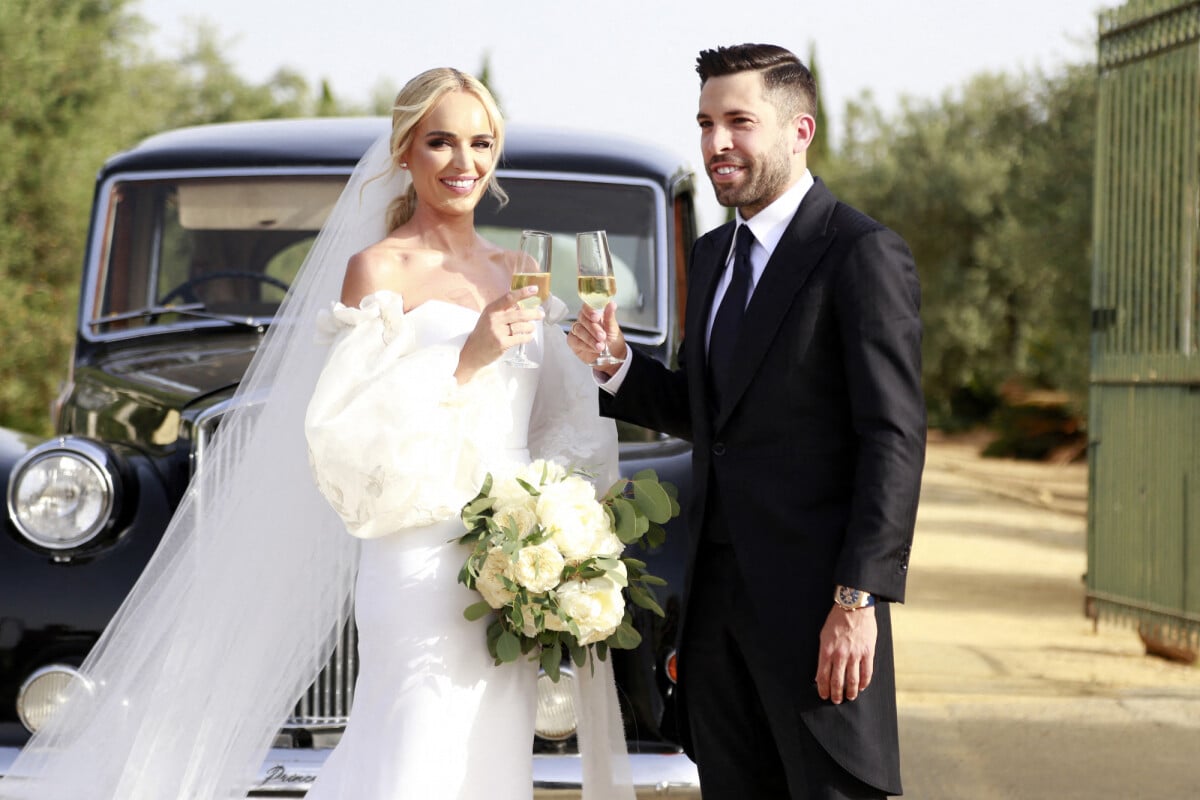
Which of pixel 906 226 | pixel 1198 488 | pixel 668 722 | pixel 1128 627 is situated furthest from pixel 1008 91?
pixel 668 722

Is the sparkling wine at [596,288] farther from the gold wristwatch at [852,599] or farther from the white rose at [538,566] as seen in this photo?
the gold wristwatch at [852,599]

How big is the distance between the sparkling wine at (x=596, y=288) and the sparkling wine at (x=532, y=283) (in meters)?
0.09

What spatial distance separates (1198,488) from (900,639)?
96.0 inches

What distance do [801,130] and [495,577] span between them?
1132 mm

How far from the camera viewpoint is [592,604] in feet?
9.78

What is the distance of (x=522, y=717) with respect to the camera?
10.5ft

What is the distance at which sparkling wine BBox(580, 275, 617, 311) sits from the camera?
2.95 metres

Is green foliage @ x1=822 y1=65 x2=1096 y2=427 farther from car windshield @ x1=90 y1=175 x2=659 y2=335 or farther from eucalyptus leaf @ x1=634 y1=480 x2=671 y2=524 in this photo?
eucalyptus leaf @ x1=634 y1=480 x2=671 y2=524

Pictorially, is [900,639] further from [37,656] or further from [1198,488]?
[37,656]

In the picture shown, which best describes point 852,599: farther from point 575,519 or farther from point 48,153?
point 48,153

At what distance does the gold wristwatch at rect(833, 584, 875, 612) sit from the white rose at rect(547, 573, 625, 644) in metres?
0.54

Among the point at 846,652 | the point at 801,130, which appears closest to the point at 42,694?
the point at 846,652

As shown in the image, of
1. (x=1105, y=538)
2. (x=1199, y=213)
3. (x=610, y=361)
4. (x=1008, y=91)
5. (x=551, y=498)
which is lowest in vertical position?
(x=1105, y=538)

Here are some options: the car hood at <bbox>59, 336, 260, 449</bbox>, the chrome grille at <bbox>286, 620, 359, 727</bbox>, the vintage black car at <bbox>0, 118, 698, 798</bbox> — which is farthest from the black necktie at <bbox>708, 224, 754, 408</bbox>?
the car hood at <bbox>59, 336, 260, 449</bbox>
